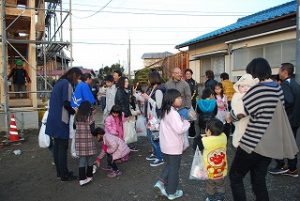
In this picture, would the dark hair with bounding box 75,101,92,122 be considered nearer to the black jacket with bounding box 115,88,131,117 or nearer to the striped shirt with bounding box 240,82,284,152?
the black jacket with bounding box 115,88,131,117

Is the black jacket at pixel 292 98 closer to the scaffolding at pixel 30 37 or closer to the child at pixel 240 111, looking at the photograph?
the child at pixel 240 111

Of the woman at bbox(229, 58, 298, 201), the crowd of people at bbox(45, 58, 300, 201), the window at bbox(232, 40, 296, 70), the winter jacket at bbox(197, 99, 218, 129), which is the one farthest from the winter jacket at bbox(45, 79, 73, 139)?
the window at bbox(232, 40, 296, 70)

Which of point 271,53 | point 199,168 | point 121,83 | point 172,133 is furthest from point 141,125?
point 271,53

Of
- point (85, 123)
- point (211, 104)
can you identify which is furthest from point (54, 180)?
point (211, 104)

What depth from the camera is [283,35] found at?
398 inches

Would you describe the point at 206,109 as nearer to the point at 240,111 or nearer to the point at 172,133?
the point at 172,133

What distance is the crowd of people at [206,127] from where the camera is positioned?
3.22 meters

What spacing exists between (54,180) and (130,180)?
4.23ft

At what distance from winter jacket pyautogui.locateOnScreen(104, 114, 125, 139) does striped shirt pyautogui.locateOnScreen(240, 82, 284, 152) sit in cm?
332

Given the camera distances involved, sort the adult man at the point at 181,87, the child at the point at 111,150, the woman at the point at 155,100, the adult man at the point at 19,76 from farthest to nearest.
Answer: the adult man at the point at 19,76 < the adult man at the point at 181,87 < the woman at the point at 155,100 < the child at the point at 111,150

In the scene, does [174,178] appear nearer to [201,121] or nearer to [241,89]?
[241,89]

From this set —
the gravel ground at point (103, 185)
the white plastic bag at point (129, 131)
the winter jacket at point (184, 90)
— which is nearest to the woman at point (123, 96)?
the white plastic bag at point (129, 131)

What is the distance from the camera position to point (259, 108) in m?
3.17

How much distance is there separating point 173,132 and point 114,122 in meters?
2.17
